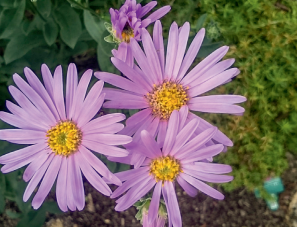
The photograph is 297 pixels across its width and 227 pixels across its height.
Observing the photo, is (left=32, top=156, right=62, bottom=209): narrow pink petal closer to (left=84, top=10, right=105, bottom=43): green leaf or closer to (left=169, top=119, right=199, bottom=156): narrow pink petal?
(left=169, top=119, right=199, bottom=156): narrow pink petal

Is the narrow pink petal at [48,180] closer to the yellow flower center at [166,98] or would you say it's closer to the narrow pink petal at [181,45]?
the yellow flower center at [166,98]

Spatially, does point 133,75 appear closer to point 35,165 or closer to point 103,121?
point 103,121

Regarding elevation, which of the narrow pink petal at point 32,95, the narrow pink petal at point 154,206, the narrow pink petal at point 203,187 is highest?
the narrow pink petal at point 32,95

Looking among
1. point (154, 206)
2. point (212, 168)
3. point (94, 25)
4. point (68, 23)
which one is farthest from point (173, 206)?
point (68, 23)

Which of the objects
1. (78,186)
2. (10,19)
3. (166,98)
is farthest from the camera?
(10,19)

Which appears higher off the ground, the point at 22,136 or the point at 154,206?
the point at 22,136

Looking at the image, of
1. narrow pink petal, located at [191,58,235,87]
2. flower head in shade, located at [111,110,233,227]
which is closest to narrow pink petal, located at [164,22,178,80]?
narrow pink petal, located at [191,58,235,87]

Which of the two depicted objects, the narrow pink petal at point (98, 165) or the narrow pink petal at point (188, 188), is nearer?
the narrow pink petal at point (98, 165)

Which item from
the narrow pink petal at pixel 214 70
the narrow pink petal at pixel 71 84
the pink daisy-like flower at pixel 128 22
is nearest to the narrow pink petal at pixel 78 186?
the narrow pink petal at pixel 71 84
